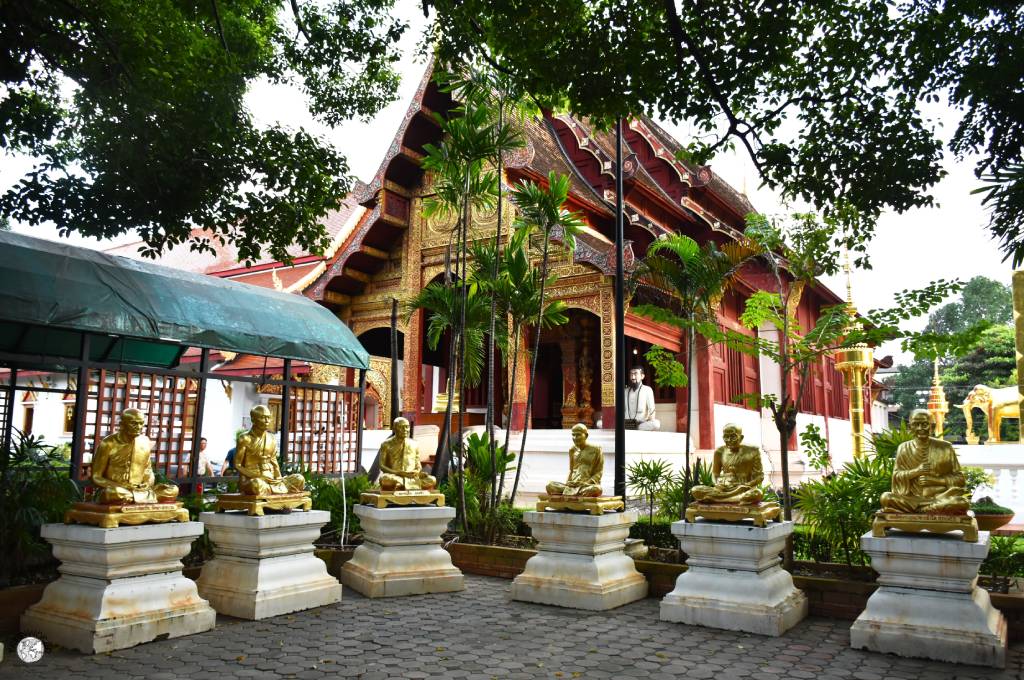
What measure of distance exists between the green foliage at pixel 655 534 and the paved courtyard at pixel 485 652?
196 centimetres

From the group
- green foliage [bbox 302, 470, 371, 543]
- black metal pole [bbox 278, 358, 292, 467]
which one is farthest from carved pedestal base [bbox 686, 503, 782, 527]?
black metal pole [bbox 278, 358, 292, 467]

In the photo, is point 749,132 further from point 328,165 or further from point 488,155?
point 328,165

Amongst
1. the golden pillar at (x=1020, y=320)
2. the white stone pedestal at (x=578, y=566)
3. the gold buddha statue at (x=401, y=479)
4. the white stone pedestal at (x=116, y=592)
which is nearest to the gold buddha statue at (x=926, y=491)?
the white stone pedestal at (x=578, y=566)

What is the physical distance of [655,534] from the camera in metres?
8.18

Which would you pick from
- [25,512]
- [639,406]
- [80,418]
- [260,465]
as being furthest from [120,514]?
[639,406]

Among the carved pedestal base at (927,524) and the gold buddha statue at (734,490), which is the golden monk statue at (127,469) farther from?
the carved pedestal base at (927,524)

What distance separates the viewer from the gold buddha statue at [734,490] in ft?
19.4

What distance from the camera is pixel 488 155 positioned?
862cm

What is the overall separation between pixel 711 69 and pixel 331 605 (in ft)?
17.2

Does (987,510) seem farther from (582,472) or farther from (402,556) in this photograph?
(402,556)

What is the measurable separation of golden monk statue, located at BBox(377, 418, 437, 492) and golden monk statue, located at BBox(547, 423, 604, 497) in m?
1.26

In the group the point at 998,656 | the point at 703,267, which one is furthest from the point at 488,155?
the point at 998,656

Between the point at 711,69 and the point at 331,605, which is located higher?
the point at 711,69

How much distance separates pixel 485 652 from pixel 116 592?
248 cm
